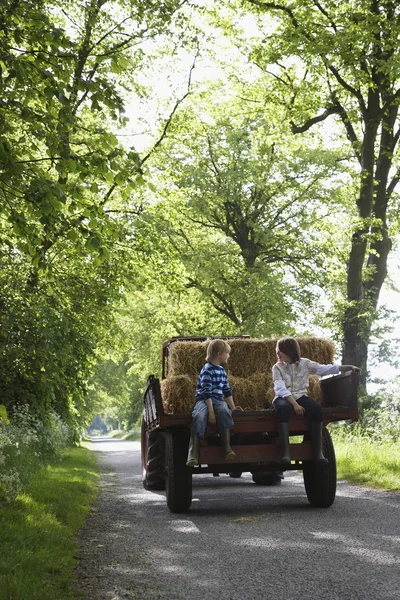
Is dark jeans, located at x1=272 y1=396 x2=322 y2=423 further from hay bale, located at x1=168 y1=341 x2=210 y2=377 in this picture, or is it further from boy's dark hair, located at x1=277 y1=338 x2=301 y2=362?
hay bale, located at x1=168 y1=341 x2=210 y2=377

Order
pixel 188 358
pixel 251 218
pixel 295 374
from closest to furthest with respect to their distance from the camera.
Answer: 1. pixel 295 374
2. pixel 188 358
3. pixel 251 218

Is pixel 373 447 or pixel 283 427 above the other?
pixel 283 427

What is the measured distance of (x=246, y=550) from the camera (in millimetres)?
6152

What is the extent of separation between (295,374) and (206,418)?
1.27 m

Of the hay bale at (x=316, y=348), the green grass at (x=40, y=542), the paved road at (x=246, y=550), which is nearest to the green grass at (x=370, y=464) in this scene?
the paved road at (x=246, y=550)

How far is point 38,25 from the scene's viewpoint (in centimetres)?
648

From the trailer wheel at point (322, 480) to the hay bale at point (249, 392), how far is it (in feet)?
3.41

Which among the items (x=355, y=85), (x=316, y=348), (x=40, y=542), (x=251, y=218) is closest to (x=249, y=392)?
(x=316, y=348)

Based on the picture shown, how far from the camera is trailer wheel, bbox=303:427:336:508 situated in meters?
8.57

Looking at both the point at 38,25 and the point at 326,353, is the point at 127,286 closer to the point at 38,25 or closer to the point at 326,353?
the point at 326,353

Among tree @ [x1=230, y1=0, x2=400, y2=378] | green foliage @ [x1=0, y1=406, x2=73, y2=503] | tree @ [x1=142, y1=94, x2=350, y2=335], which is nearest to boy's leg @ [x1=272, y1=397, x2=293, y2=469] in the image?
green foliage @ [x1=0, y1=406, x2=73, y2=503]

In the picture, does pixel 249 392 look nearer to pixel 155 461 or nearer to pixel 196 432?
pixel 196 432

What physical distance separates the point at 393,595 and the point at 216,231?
28015 mm

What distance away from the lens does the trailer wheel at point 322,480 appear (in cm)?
857
